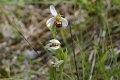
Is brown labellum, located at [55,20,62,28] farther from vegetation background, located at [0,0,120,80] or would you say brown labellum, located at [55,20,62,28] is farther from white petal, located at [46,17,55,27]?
vegetation background, located at [0,0,120,80]

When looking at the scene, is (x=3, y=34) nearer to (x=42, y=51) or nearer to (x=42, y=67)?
(x=42, y=51)

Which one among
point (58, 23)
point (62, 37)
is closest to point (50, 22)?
point (58, 23)

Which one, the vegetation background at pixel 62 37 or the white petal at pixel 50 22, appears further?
the vegetation background at pixel 62 37

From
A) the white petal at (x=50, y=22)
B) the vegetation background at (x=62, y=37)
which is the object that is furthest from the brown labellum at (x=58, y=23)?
the vegetation background at (x=62, y=37)

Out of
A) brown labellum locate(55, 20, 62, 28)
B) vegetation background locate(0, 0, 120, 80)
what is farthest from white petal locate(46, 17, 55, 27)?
vegetation background locate(0, 0, 120, 80)

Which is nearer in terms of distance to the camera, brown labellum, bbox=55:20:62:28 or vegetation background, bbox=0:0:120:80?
brown labellum, bbox=55:20:62:28

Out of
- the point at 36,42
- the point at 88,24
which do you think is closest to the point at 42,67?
the point at 36,42

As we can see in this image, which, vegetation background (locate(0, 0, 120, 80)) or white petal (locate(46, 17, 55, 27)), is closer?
white petal (locate(46, 17, 55, 27))

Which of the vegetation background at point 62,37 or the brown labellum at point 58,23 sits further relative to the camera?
the vegetation background at point 62,37

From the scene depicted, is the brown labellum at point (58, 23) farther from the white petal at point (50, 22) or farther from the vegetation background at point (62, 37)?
the vegetation background at point (62, 37)
